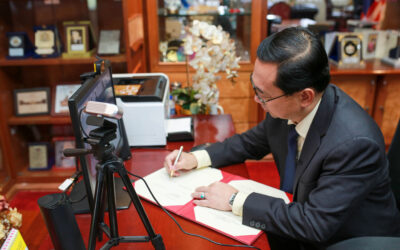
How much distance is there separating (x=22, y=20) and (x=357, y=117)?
257 centimetres

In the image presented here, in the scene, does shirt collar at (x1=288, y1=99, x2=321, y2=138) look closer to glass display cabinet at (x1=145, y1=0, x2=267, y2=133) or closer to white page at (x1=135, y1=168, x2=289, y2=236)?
white page at (x1=135, y1=168, x2=289, y2=236)

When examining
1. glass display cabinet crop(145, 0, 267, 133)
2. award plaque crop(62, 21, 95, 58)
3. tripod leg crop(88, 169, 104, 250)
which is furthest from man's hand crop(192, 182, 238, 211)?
award plaque crop(62, 21, 95, 58)

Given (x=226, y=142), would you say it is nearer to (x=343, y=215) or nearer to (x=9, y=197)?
(x=343, y=215)

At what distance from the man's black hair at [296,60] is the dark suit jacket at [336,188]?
0.44ft

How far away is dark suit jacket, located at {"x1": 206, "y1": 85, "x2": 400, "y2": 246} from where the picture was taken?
3.31 feet

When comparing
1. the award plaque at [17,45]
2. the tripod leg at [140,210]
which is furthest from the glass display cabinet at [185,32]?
the tripod leg at [140,210]

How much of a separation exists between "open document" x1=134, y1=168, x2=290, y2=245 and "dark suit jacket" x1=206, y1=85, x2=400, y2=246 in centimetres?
5

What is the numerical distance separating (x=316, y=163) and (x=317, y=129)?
0.37ft

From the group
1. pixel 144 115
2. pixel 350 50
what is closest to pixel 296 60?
pixel 144 115

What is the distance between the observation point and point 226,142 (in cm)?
151

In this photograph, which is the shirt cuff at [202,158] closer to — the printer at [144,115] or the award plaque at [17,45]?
the printer at [144,115]

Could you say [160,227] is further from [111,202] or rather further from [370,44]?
[370,44]

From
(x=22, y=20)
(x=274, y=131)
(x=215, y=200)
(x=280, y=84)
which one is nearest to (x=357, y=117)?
(x=280, y=84)

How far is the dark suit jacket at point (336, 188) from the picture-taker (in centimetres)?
101
